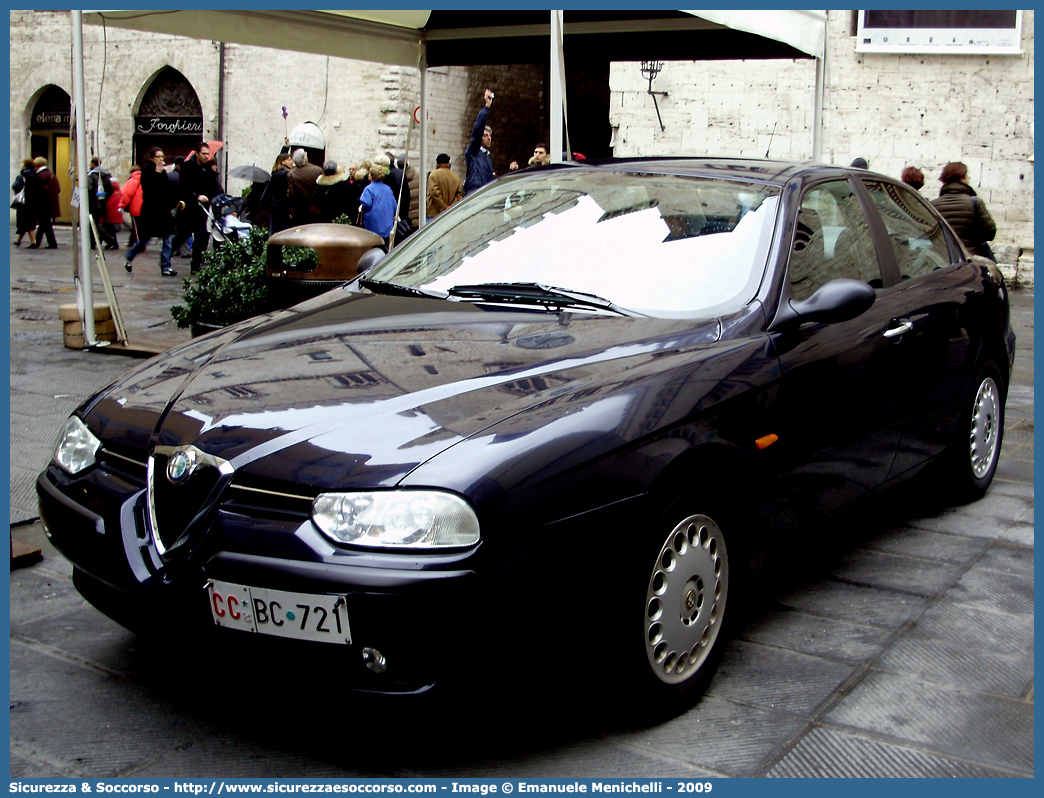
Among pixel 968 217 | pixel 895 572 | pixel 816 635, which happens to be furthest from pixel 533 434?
pixel 968 217

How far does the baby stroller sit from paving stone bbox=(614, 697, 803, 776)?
46.3ft

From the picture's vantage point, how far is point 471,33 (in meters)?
10.8

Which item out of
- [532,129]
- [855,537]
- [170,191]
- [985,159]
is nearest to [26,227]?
A: [170,191]

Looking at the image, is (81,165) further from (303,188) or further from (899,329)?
(899,329)

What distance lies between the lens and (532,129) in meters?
27.7

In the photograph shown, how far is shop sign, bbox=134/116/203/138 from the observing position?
27.7m

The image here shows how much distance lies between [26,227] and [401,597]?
2296cm

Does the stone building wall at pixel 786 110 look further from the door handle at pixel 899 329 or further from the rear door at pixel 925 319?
the door handle at pixel 899 329

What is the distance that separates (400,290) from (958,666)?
222 centimetres

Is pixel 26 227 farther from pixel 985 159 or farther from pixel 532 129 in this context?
pixel 985 159

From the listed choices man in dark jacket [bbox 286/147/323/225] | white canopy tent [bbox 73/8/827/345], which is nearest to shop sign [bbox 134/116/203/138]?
man in dark jacket [bbox 286/147/323/225]

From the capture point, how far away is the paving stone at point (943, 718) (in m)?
2.96

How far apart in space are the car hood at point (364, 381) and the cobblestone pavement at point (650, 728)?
1.68 feet

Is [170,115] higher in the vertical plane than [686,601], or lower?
higher
